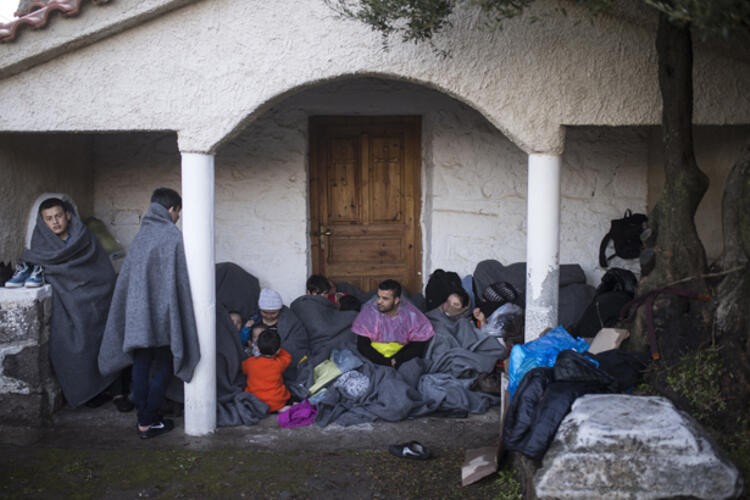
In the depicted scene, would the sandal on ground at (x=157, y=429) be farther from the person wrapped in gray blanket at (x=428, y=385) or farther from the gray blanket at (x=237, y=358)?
the person wrapped in gray blanket at (x=428, y=385)

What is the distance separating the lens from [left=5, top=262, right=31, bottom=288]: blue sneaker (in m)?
6.26

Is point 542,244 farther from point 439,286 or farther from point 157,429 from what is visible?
point 157,429

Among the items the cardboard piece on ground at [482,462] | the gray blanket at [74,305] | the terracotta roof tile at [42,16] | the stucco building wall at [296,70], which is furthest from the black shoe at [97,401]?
the cardboard piece on ground at [482,462]

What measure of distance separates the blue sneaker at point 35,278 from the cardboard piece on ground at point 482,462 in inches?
129

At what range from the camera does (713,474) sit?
3969mm

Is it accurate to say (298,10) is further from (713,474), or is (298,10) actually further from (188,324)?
(713,474)

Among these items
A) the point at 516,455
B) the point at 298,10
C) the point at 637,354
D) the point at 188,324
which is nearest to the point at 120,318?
the point at 188,324

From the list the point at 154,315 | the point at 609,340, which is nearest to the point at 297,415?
the point at 154,315

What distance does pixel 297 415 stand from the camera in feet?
21.6

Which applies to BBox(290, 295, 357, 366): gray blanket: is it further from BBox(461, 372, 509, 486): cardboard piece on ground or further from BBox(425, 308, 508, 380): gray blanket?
BBox(461, 372, 509, 486): cardboard piece on ground

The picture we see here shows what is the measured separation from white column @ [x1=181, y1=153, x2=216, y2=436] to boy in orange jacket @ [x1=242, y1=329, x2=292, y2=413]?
0.51 metres

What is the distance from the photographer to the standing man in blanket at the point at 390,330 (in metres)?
7.03

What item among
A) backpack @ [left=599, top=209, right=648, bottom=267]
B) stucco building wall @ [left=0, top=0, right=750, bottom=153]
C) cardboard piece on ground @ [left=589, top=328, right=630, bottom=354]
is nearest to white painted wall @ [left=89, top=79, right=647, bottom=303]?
backpack @ [left=599, top=209, right=648, bottom=267]

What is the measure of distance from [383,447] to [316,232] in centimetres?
275
